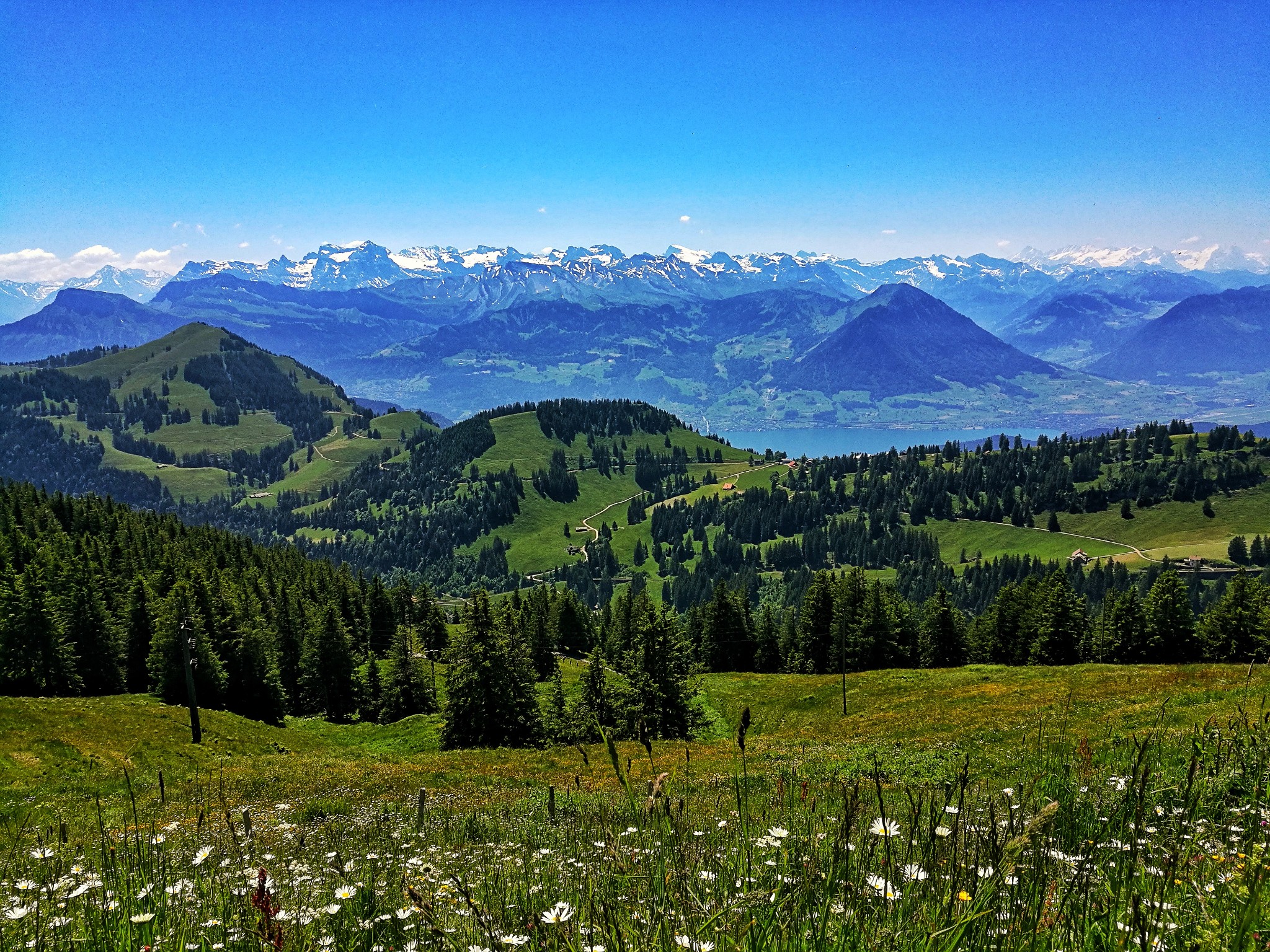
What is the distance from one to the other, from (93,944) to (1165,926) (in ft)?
16.8

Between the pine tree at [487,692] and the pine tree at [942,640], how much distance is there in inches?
1924

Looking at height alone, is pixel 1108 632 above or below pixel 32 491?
below

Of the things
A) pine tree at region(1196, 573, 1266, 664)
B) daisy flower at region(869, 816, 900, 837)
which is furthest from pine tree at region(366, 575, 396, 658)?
daisy flower at region(869, 816, 900, 837)

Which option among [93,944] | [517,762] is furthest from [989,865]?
[517,762]

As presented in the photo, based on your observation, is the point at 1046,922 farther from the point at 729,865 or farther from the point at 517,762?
the point at 517,762

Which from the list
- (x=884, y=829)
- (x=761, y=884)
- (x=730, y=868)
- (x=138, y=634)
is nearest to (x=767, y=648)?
(x=138, y=634)

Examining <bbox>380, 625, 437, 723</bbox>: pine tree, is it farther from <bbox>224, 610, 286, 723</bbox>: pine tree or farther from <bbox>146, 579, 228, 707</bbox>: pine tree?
<bbox>146, 579, 228, 707</bbox>: pine tree

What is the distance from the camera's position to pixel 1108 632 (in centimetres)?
7275

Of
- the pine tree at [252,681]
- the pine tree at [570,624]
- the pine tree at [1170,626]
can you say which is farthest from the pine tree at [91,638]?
the pine tree at [1170,626]

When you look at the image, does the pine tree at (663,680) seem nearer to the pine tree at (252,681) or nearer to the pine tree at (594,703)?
the pine tree at (594,703)

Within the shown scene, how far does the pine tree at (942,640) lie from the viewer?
8012cm

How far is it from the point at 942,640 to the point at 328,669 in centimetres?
7183

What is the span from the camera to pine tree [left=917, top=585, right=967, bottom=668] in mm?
80125

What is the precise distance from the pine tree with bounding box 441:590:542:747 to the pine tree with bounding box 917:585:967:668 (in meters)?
48.9
